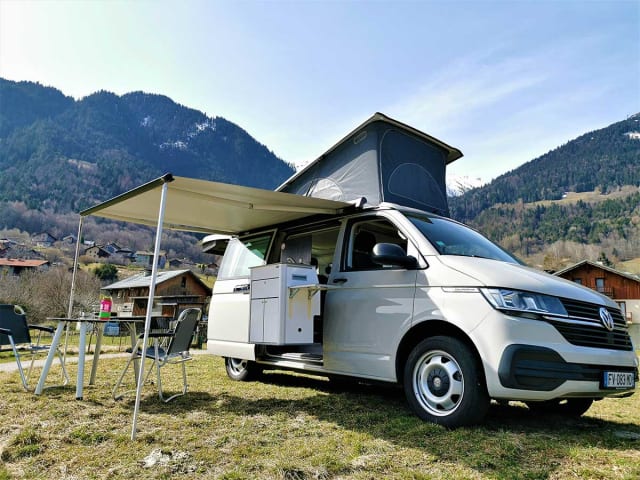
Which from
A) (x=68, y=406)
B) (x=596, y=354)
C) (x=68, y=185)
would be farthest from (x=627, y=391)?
(x=68, y=185)

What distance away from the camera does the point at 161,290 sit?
49125mm

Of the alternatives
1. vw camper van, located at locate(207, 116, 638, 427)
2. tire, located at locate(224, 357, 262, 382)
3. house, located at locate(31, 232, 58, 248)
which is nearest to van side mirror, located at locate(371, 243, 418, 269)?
vw camper van, located at locate(207, 116, 638, 427)

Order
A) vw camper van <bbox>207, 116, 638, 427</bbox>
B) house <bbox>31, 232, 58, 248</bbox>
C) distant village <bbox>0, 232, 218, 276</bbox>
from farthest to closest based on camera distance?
house <bbox>31, 232, 58, 248</bbox> → distant village <bbox>0, 232, 218, 276</bbox> → vw camper van <bbox>207, 116, 638, 427</bbox>

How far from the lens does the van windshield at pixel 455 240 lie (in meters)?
4.72

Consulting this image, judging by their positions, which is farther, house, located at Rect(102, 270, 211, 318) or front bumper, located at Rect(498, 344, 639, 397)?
house, located at Rect(102, 270, 211, 318)

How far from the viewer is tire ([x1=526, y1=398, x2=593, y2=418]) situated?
4.74 metres

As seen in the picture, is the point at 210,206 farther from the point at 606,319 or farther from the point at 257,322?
the point at 606,319

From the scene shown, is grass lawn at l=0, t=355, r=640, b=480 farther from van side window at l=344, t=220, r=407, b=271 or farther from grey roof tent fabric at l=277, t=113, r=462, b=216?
grey roof tent fabric at l=277, t=113, r=462, b=216

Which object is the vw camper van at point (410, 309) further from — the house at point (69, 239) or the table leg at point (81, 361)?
the house at point (69, 239)

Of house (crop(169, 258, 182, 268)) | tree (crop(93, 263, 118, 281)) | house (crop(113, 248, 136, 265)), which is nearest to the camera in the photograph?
tree (crop(93, 263, 118, 281))

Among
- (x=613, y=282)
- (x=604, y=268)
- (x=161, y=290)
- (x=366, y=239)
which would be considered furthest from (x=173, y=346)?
(x=613, y=282)

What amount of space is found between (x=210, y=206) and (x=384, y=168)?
2.46 meters

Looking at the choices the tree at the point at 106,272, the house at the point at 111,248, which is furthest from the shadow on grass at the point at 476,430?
the house at the point at 111,248

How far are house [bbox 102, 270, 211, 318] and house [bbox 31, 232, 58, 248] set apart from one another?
55407mm
